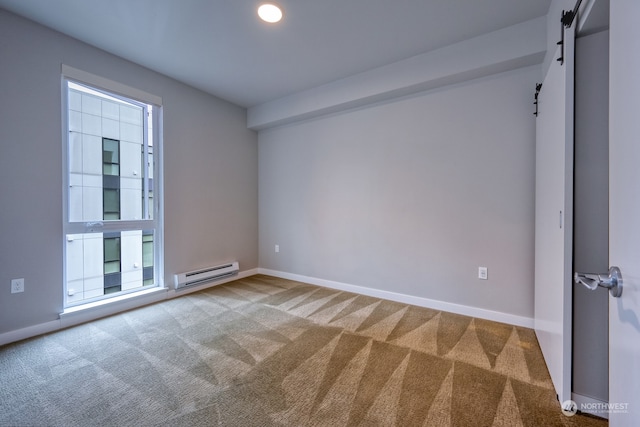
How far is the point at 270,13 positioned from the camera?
7.11ft

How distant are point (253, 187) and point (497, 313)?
3740 mm

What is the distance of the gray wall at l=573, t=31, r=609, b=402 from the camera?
1.42m

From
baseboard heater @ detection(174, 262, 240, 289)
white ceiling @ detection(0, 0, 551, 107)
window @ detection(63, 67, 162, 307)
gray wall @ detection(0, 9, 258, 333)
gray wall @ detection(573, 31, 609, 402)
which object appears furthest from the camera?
baseboard heater @ detection(174, 262, 240, 289)

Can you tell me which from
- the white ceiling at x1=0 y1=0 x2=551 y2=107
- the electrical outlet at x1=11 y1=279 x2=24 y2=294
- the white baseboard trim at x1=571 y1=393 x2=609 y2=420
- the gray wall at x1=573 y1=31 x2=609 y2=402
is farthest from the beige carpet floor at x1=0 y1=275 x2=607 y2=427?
the white ceiling at x1=0 y1=0 x2=551 y2=107

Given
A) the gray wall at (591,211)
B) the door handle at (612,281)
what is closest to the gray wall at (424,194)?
the gray wall at (591,211)

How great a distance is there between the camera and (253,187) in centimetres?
444

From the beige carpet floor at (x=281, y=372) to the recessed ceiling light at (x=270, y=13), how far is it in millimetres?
2776

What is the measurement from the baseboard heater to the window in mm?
250

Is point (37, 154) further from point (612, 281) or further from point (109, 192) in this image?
point (612, 281)

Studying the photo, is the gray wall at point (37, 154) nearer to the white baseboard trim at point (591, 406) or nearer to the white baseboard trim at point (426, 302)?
the white baseboard trim at point (426, 302)

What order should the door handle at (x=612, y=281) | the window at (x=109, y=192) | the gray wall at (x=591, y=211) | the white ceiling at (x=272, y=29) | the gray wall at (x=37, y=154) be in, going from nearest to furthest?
the door handle at (x=612, y=281)
the gray wall at (x=591, y=211)
the white ceiling at (x=272, y=29)
the gray wall at (x=37, y=154)
the window at (x=109, y=192)

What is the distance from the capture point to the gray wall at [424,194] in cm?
252

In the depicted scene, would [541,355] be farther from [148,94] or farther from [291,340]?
[148,94]

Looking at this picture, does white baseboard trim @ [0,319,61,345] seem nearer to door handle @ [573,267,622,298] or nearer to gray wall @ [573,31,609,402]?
door handle @ [573,267,622,298]
